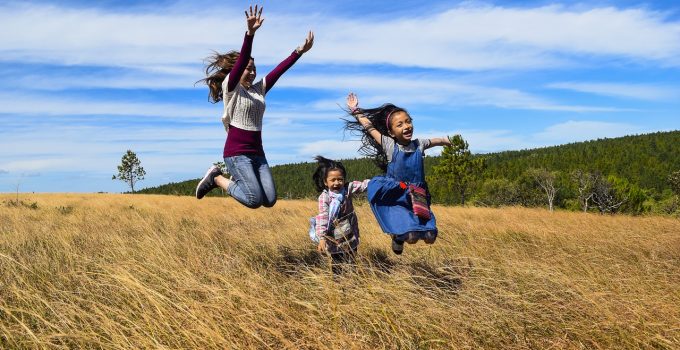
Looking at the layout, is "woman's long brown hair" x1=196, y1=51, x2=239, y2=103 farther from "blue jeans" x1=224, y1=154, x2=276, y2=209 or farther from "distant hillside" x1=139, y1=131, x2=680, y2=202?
"distant hillside" x1=139, y1=131, x2=680, y2=202

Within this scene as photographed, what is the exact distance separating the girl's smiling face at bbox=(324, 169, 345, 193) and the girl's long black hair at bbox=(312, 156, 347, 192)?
0.12 ft

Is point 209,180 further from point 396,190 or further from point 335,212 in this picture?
point 396,190

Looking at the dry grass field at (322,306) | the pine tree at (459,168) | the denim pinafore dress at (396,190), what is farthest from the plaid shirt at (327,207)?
the pine tree at (459,168)

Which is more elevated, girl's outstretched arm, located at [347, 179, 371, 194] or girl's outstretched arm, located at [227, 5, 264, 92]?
girl's outstretched arm, located at [227, 5, 264, 92]

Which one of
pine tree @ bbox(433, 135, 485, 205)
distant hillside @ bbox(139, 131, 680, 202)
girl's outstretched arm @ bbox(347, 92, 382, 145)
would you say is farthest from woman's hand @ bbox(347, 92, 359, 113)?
distant hillside @ bbox(139, 131, 680, 202)

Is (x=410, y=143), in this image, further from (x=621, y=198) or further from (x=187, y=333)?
(x=621, y=198)

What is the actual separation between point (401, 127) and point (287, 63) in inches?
54.5

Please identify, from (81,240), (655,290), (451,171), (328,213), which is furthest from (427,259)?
(451,171)

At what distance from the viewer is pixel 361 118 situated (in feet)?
17.6

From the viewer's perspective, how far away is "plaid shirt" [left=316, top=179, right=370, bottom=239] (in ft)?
16.7

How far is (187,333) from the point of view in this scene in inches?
109

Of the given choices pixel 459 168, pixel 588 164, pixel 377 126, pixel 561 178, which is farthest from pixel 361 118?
pixel 588 164

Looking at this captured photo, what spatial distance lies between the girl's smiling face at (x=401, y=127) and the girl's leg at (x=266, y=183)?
1.30 meters

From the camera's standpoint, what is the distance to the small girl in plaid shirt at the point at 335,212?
16.8 ft
